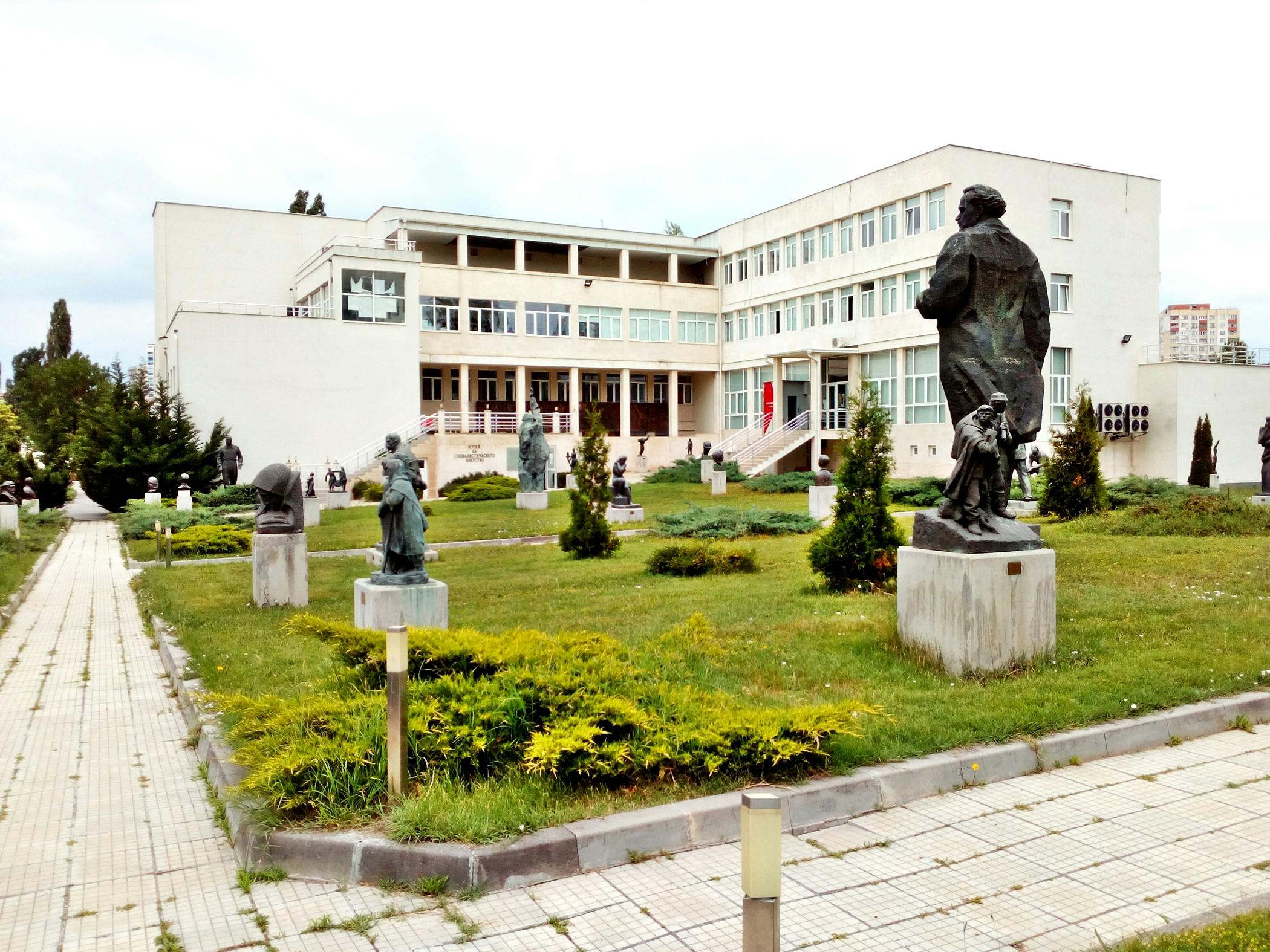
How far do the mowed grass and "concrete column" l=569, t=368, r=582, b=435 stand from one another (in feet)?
101

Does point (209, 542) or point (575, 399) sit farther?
point (575, 399)

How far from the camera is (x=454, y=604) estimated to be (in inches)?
483

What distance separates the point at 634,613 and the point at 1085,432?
13028 millimetres

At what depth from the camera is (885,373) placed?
133 ft

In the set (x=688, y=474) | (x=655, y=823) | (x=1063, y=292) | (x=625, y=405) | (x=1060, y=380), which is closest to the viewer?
(x=655, y=823)

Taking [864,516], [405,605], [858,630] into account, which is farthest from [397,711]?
[864,516]

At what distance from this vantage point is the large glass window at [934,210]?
120 feet

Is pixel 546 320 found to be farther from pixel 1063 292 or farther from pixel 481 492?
pixel 1063 292

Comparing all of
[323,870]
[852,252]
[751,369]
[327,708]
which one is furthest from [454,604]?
[751,369]

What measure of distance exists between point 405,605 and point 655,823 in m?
5.28

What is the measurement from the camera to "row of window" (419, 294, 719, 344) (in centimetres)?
4638

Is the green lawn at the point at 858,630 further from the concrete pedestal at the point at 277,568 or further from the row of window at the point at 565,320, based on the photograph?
the row of window at the point at 565,320

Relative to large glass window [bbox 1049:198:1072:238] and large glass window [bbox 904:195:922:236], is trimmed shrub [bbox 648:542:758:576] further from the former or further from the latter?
large glass window [bbox 1049:198:1072:238]

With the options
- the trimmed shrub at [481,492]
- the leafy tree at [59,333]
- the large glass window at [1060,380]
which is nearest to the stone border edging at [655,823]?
the trimmed shrub at [481,492]
